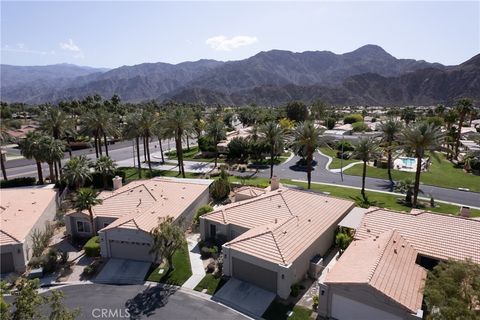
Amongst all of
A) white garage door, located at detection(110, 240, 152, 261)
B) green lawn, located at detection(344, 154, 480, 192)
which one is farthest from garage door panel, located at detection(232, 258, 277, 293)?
green lawn, located at detection(344, 154, 480, 192)

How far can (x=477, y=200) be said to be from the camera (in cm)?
4547

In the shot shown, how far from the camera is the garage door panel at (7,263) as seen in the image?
3069 centimetres

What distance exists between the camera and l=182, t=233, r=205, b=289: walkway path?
27.9 meters

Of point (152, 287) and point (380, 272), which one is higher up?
point (380, 272)

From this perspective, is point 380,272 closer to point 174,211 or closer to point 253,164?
point 174,211

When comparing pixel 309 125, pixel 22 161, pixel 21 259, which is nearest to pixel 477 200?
pixel 309 125

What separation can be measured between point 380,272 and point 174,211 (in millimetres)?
21732

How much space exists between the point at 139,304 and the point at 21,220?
61.4 ft

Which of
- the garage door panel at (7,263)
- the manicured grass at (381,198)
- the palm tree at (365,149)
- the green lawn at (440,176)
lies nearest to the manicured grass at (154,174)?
the manicured grass at (381,198)

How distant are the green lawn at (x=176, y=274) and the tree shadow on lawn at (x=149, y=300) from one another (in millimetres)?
825

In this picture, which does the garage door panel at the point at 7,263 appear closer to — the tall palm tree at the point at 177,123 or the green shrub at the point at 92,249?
the green shrub at the point at 92,249

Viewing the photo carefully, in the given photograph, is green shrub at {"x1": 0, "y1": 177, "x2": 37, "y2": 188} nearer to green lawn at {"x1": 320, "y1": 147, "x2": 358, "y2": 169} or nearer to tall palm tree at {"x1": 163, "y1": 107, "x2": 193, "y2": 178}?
tall palm tree at {"x1": 163, "y1": 107, "x2": 193, "y2": 178}

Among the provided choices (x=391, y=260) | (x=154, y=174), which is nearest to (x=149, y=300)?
(x=391, y=260)

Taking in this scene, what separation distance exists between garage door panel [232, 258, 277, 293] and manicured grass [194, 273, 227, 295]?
1.34m
